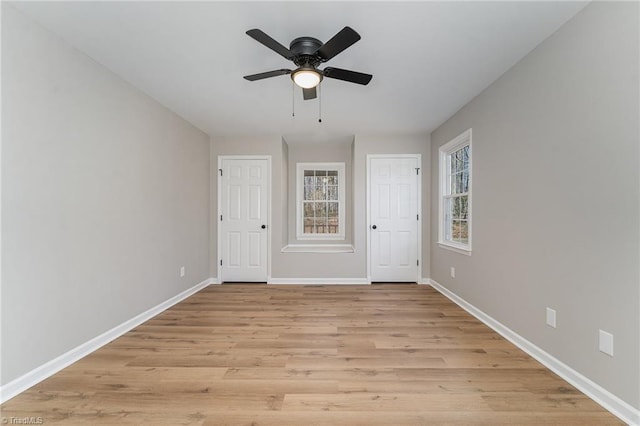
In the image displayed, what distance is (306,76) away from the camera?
203 cm

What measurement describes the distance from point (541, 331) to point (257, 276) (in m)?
3.68

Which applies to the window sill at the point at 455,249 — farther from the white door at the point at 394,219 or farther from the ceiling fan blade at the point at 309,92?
the ceiling fan blade at the point at 309,92

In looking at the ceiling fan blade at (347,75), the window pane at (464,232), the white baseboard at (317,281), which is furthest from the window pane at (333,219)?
the ceiling fan blade at (347,75)

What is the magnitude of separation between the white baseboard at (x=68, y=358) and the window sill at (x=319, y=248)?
2.02 metres

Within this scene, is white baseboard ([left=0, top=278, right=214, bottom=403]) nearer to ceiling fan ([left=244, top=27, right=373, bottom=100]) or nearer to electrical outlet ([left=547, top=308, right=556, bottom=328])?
ceiling fan ([left=244, top=27, right=373, bottom=100])

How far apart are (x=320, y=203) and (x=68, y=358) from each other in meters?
4.07

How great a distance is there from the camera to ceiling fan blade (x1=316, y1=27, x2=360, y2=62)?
63.5 inches

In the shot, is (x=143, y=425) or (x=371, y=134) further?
(x=371, y=134)

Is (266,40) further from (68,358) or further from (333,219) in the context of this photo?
(333,219)

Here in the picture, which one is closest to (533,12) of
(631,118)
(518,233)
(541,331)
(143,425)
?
(631,118)

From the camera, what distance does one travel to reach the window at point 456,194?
344 cm

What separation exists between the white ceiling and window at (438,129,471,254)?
0.67 m

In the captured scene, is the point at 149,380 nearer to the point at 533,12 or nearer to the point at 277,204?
the point at 277,204

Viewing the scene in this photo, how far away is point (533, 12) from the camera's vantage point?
1.80 metres
